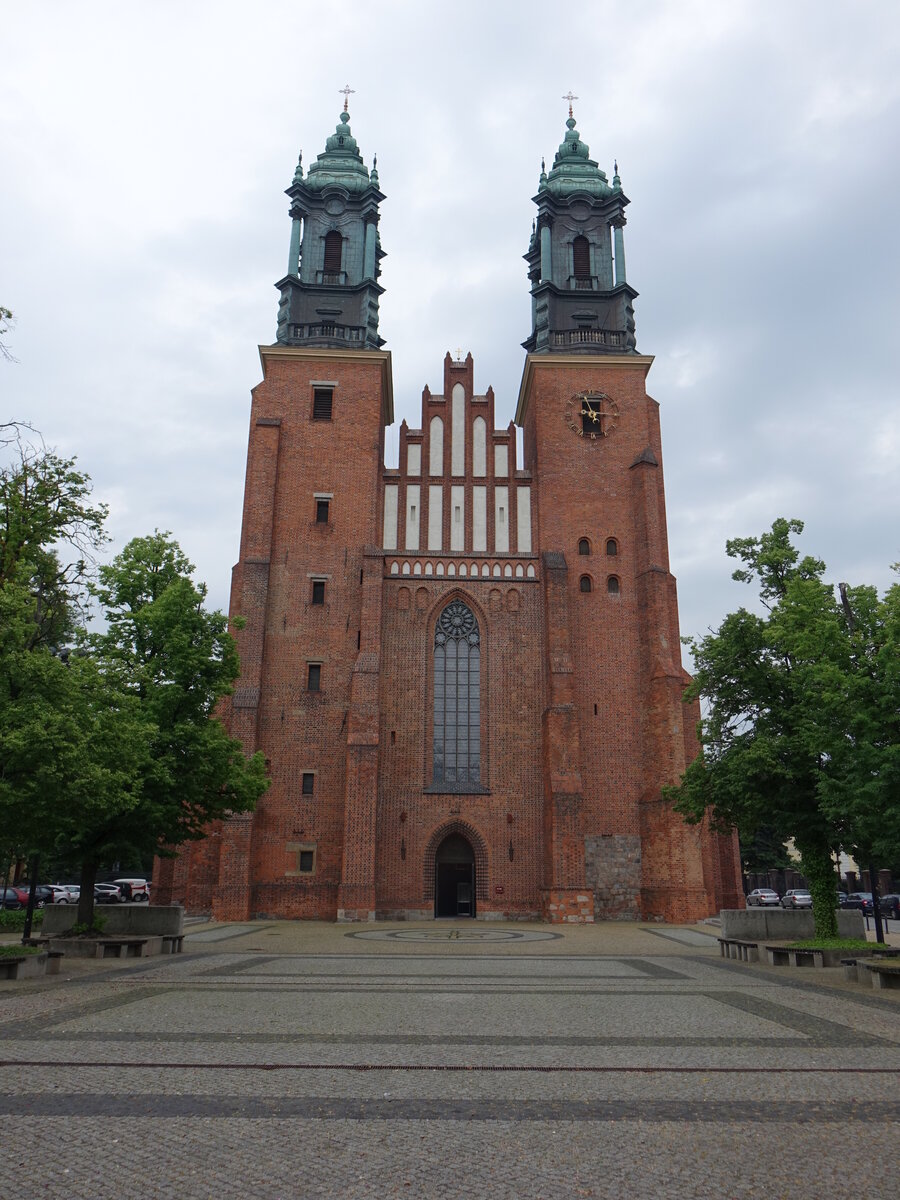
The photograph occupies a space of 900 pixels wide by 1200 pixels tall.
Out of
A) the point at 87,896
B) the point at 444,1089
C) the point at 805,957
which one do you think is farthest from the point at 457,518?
the point at 444,1089

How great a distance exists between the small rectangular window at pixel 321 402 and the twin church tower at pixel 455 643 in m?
0.08

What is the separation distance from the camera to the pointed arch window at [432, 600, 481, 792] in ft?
99.4

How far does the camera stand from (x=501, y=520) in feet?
108

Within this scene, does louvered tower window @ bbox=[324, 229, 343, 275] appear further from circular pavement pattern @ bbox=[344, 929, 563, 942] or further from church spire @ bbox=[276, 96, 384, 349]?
circular pavement pattern @ bbox=[344, 929, 563, 942]

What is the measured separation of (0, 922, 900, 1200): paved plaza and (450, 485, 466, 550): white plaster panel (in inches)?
799

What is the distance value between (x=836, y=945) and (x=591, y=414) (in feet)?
70.9

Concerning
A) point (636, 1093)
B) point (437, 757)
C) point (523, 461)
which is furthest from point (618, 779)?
point (636, 1093)

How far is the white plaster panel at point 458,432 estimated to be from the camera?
1309 inches

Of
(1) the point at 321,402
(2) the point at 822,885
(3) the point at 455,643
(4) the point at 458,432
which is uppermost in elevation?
(1) the point at 321,402

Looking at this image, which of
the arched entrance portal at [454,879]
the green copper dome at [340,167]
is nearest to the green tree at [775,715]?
the arched entrance portal at [454,879]

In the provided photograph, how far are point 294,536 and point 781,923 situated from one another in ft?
64.7

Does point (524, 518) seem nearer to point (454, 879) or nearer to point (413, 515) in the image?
point (413, 515)

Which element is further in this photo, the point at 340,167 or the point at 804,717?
the point at 340,167

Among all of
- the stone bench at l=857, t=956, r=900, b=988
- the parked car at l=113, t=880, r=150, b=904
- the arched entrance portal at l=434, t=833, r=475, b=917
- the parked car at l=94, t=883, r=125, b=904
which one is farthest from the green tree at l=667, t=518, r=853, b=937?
the parked car at l=113, t=880, r=150, b=904
